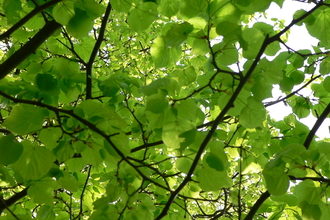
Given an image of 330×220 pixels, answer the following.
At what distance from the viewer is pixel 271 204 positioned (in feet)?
6.66

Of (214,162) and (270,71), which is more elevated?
(270,71)

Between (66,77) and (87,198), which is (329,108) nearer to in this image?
(66,77)

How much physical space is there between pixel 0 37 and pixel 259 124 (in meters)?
1.29

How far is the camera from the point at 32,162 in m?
1.22

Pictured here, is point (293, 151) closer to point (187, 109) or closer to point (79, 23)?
point (187, 109)

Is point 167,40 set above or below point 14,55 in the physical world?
below

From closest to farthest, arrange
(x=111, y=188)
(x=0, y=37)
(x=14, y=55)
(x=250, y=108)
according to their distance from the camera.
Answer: (x=250, y=108), (x=111, y=188), (x=0, y=37), (x=14, y=55)

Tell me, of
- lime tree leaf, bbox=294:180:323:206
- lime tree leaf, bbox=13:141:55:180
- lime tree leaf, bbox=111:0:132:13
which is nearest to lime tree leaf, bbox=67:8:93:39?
lime tree leaf, bbox=111:0:132:13

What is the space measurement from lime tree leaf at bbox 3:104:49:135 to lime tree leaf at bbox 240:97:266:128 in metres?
0.77

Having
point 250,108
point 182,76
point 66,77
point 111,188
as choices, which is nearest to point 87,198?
point 111,188

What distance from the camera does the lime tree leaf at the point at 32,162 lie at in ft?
4.00

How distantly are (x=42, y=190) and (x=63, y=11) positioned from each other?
2.52 feet

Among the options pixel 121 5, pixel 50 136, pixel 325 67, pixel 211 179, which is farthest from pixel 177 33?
pixel 325 67

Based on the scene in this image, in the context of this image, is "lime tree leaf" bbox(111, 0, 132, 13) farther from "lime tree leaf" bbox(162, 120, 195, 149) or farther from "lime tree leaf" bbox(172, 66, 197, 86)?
"lime tree leaf" bbox(162, 120, 195, 149)
